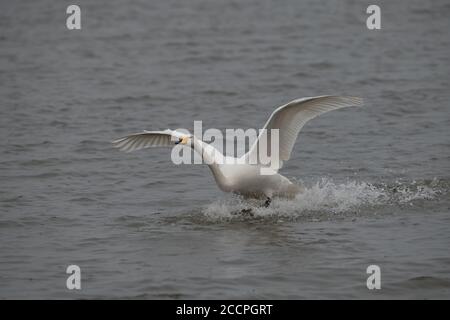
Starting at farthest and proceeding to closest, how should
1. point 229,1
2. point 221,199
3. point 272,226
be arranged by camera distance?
point 229,1 → point 221,199 → point 272,226

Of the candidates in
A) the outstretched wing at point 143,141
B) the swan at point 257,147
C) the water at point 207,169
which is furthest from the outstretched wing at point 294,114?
the outstretched wing at point 143,141

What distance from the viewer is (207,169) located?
14883mm

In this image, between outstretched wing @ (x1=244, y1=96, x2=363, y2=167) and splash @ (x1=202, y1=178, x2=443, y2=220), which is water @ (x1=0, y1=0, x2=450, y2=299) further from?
outstretched wing @ (x1=244, y1=96, x2=363, y2=167)

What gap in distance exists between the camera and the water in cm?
998

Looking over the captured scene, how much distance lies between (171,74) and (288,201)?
37.1ft

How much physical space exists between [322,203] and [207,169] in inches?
122

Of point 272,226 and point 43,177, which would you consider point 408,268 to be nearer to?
point 272,226

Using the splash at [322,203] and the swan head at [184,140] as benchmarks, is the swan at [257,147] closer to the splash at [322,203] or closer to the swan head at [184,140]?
the swan head at [184,140]

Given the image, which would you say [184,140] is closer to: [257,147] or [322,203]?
[257,147]

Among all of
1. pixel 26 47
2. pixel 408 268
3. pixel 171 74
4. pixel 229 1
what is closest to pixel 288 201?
pixel 408 268

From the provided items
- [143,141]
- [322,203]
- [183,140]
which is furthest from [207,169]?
[183,140]

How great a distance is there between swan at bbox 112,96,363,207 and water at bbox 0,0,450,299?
0.30 metres

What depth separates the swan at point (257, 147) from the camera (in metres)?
11.5

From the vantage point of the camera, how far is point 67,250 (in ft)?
35.3
